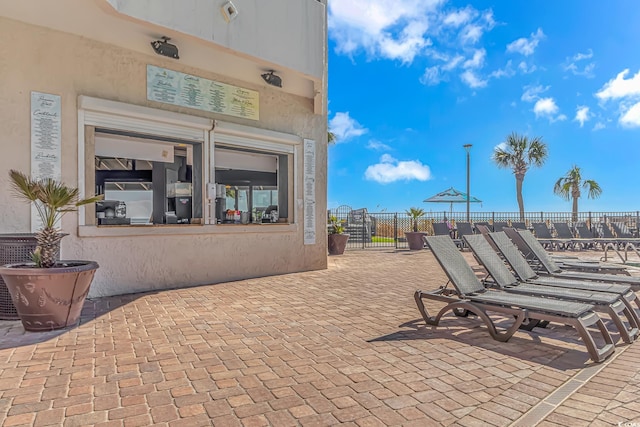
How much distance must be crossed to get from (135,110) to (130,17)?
1.41 meters

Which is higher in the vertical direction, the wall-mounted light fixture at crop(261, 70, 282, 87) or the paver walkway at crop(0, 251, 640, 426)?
the wall-mounted light fixture at crop(261, 70, 282, 87)

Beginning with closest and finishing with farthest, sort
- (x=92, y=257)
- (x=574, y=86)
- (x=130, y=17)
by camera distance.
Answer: (x=130, y=17) < (x=92, y=257) < (x=574, y=86)

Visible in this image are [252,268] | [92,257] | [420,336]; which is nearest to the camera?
[420,336]

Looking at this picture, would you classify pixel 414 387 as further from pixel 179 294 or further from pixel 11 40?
pixel 11 40

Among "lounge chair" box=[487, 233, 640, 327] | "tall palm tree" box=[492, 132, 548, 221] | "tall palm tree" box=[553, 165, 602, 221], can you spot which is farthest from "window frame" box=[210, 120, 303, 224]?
"tall palm tree" box=[553, 165, 602, 221]

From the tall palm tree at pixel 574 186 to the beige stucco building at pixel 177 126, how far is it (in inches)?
872

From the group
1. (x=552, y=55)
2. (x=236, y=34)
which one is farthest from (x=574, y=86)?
(x=236, y=34)

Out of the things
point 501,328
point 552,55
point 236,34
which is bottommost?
point 501,328

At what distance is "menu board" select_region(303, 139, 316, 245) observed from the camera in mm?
8469

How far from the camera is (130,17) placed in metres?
4.98

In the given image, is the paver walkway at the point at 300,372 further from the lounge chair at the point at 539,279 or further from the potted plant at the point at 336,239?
the potted plant at the point at 336,239

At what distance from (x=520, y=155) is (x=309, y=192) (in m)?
20.5

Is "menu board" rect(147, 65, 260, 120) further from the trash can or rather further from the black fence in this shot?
the black fence

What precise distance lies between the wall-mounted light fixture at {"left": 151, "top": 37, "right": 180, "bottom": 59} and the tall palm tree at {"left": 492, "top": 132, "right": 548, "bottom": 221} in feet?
75.8
